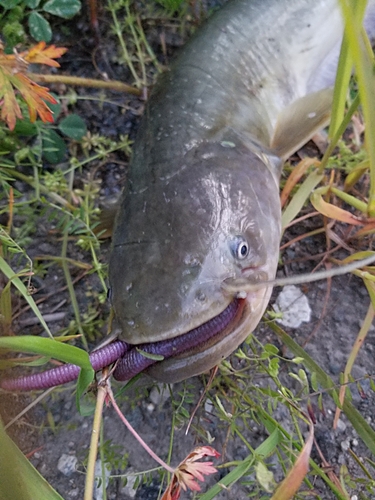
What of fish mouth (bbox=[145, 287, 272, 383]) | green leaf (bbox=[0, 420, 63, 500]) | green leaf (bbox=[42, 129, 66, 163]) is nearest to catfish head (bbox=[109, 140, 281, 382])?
fish mouth (bbox=[145, 287, 272, 383])

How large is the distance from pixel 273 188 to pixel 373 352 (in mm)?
715

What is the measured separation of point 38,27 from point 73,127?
1.53 feet

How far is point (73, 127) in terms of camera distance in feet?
6.98

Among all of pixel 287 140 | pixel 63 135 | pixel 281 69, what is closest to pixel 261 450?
pixel 287 140

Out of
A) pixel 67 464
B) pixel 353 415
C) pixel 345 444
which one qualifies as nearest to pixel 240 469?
pixel 353 415

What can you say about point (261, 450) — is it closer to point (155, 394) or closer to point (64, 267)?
point (155, 394)

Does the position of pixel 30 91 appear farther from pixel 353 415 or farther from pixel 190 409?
pixel 353 415

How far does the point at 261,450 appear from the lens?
1123mm

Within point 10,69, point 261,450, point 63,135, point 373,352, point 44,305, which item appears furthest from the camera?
point 63,135

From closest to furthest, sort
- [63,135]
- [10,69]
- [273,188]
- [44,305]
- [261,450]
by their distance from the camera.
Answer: [261,450], [10,69], [273,188], [44,305], [63,135]

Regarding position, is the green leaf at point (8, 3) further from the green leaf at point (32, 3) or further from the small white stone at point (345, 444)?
the small white stone at point (345, 444)

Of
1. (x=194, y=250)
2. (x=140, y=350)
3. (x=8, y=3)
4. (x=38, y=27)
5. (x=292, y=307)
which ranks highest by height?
(x=8, y=3)

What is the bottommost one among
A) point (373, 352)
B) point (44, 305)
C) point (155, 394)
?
point (373, 352)

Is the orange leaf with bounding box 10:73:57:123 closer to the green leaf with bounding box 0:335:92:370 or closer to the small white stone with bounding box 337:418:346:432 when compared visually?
the green leaf with bounding box 0:335:92:370
